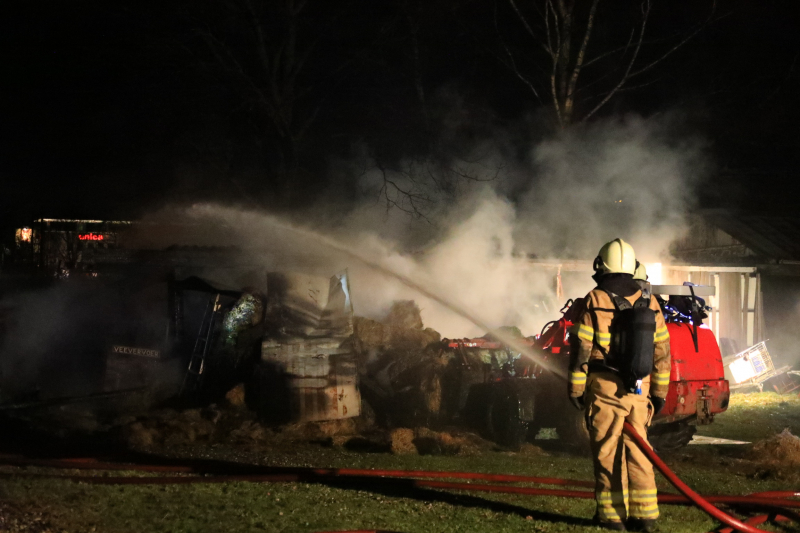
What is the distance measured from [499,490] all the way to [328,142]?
678 inches

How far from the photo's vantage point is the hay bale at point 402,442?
744 centimetres

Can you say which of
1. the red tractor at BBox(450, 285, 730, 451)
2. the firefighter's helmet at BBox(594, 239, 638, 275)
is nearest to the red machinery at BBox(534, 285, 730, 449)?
the red tractor at BBox(450, 285, 730, 451)

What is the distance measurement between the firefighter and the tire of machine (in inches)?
127

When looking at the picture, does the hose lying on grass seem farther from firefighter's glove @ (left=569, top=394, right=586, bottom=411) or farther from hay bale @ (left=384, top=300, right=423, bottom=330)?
hay bale @ (left=384, top=300, right=423, bottom=330)

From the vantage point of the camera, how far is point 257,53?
65.0ft

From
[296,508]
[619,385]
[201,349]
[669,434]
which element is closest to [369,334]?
[201,349]

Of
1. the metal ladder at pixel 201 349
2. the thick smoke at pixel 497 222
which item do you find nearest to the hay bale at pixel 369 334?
the thick smoke at pixel 497 222

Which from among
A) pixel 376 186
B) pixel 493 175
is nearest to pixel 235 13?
pixel 376 186

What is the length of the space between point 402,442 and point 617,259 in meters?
3.68

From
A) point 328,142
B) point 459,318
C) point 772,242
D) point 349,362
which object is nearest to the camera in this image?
point 349,362

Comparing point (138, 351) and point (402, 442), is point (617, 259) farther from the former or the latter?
point (138, 351)

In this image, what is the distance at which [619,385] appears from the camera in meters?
4.53

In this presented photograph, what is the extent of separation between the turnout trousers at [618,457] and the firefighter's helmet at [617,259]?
2.28 feet

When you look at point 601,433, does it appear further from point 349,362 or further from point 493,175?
point 493,175
